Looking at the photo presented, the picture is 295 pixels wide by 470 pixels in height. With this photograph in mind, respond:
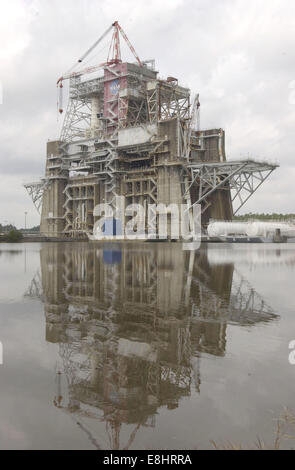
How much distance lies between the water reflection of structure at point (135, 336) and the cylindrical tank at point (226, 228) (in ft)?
233

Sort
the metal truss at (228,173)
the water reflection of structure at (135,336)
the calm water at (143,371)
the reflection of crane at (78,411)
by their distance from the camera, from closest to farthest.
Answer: the reflection of crane at (78,411), the calm water at (143,371), the water reflection of structure at (135,336), the metal truss at (228,173)

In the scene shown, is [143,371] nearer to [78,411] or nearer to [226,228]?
[78,411]

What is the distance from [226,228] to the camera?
97.0m

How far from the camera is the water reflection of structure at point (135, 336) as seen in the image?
7.55m

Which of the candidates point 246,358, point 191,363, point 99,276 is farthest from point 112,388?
point 99,276

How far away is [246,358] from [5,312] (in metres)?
9.69

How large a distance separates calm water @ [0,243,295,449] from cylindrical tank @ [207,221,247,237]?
76838 mm

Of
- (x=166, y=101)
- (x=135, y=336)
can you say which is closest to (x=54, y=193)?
(x=166, y=101)

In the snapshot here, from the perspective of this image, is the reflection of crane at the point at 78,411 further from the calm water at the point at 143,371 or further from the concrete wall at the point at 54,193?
the concrete wall at the point at 54,193

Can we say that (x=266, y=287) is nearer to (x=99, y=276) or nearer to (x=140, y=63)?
(x=99, y=276)

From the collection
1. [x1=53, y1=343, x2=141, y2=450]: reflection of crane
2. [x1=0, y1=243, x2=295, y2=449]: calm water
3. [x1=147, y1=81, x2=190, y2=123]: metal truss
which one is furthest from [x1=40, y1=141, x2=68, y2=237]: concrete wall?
[x1=53, y1=343, x2=141, y2=450]: reflection of crane

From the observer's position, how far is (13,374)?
29.1 ft

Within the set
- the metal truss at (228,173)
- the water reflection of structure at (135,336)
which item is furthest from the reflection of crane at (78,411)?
the metal truss at (228,173)

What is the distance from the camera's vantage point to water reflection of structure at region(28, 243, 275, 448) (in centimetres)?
755
